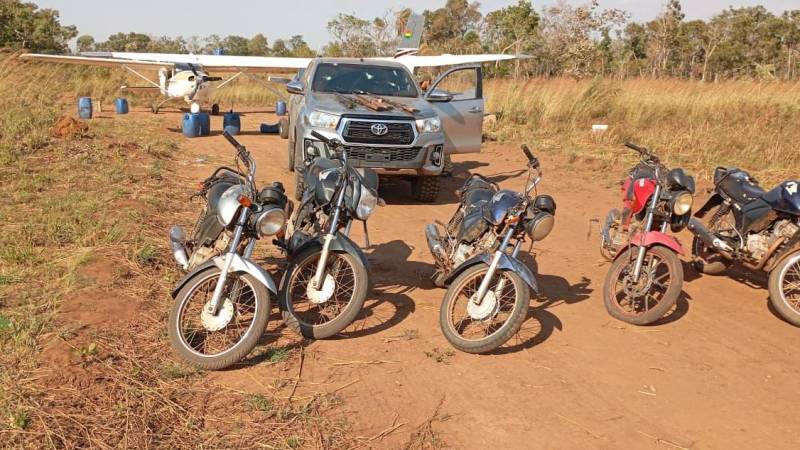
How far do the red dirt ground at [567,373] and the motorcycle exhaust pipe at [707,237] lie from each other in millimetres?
469

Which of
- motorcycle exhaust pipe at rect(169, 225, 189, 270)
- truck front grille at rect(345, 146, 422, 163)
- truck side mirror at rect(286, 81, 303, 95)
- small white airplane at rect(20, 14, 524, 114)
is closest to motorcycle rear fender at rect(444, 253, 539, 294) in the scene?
motorcycle exhaust pipe at rect(169, 225, 189, 270)

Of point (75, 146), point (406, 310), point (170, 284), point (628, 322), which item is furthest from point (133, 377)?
point (75, 146)

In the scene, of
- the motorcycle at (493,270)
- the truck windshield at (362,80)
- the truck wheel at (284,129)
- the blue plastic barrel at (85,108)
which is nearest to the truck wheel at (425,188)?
the truck windshield at (362,80)

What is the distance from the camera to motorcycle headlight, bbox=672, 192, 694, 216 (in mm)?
5082

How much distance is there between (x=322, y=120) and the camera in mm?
7766

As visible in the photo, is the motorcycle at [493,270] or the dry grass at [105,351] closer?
the dry grass at [105,351]

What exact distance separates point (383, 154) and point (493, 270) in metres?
4.07

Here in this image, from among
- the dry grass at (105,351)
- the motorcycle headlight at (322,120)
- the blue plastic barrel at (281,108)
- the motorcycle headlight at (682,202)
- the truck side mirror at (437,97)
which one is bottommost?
the dry grass at (105,351)

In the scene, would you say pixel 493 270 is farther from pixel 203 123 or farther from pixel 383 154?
pixel 203 123

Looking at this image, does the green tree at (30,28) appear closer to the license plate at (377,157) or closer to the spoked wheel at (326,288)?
the license plate at (377,157)

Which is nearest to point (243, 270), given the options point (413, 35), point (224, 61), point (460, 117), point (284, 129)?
point (460, 117)

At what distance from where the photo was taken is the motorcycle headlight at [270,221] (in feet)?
12.6

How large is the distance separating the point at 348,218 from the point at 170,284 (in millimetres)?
1561

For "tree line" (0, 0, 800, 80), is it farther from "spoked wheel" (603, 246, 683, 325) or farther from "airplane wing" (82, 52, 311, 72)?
"spoked wheel" (603, 246, 683, 325)
